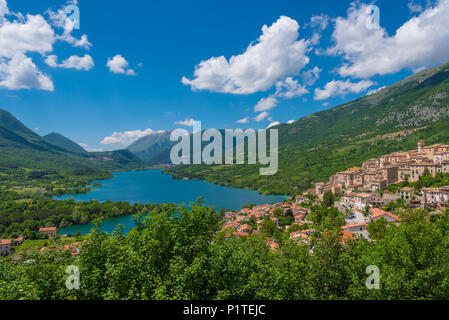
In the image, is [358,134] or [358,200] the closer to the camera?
[358,200]

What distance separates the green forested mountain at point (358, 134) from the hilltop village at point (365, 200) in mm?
26599

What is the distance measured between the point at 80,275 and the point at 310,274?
632 cm

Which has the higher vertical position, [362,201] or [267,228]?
[362,201]

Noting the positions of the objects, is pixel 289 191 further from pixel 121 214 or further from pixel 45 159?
pixel 45 159

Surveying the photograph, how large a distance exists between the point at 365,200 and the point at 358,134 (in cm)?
11496

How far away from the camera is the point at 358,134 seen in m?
128

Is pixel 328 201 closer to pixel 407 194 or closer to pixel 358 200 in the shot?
pixel 358 200

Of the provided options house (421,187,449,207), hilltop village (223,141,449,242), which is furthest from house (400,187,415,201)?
house (421,187,449,207)

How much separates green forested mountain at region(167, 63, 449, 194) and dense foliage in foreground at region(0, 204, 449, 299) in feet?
196

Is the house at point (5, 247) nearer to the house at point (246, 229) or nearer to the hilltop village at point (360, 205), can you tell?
the hilltop village at point (360, 205)

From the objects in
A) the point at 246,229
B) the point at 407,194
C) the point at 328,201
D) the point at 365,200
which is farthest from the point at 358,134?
the point at 246,229

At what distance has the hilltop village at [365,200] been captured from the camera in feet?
80.2

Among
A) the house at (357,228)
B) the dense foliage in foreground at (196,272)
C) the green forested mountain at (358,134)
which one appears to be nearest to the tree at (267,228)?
the house at (357,228)

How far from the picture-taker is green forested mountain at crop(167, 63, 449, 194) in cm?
8075
